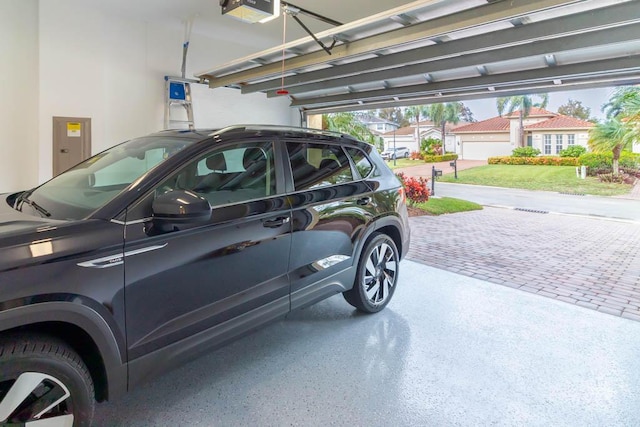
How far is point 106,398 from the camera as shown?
1666mm

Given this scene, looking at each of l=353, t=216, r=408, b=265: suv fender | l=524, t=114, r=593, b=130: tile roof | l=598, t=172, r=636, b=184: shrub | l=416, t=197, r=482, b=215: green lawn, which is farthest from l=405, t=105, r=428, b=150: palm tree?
l=353, t=216, r=408, b=265: suv fender

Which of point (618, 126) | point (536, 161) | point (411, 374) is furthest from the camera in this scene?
point (536, 161)

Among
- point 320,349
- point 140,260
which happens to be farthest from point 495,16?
point 140,260

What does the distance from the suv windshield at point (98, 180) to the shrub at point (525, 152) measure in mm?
5209

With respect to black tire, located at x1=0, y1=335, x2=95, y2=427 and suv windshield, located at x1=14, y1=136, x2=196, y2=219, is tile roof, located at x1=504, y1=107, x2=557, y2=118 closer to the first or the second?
suv windshield, located at x1=14, y1=136, x2=196, y2=219

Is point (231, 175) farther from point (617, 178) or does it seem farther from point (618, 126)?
point (617, 178)

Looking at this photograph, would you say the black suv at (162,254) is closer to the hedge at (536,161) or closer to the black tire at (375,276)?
the black tire at (375,276)

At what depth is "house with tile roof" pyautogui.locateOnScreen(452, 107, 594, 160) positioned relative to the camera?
517 cm

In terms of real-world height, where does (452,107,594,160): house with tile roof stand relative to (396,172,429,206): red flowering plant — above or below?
above

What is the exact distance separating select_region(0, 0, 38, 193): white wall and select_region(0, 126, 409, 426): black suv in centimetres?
297

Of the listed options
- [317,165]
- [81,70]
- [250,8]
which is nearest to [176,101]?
[81,70]

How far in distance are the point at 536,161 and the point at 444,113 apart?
1.60 meters

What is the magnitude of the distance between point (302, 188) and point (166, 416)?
58.8 inches

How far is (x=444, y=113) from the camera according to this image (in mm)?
6395
